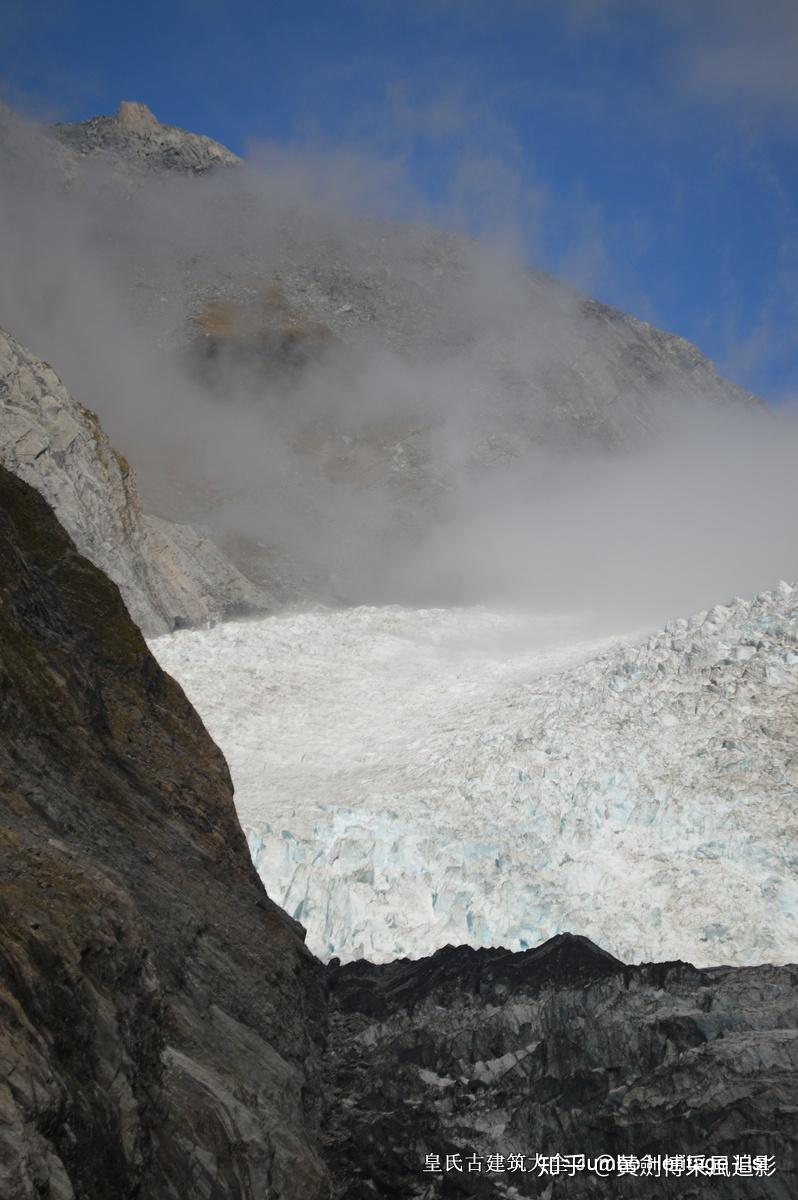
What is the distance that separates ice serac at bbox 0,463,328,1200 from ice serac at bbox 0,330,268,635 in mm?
22984

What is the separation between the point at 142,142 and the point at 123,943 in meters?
95.0

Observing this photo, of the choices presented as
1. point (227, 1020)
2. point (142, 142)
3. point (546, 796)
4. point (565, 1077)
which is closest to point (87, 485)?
point (546, 796)

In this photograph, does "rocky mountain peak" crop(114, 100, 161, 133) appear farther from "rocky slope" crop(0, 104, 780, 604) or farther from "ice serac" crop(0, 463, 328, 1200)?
"ice serac" crop(0, 463, 328, 1200)

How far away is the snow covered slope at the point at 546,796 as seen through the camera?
63.1 feet

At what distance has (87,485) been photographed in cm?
3859

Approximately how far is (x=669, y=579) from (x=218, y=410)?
2717 cm

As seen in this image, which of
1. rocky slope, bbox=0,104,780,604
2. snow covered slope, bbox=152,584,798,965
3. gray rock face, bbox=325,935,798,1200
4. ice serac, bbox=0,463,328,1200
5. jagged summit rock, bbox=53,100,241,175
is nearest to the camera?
ice serac, bbox=0,463,328,1200

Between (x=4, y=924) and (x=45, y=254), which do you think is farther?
(x=45, y=254)

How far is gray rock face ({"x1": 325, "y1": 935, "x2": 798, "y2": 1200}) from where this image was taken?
1023 centimetres

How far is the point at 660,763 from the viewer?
75.9 ft

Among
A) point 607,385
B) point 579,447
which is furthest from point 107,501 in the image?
point 607,385

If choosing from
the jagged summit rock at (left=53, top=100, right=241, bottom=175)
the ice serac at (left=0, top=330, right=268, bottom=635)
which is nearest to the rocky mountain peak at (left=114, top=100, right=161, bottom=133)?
the jagged summit rock at (left=53, top=100, right=241, bottom=175)

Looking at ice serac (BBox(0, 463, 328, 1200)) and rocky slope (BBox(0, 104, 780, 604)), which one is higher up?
rocky slope (BBox(0, 104, 780, 604))

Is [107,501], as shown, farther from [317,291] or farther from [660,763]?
[317,291]
